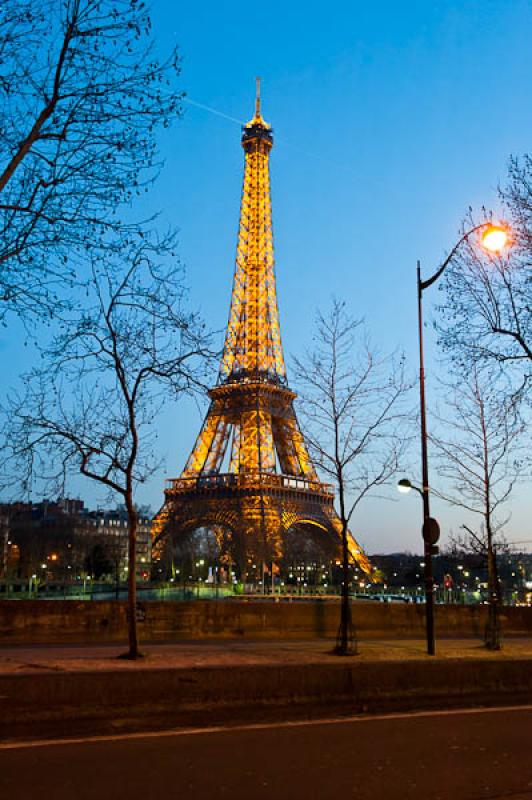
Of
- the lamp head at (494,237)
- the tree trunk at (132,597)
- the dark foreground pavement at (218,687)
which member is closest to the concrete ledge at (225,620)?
the dark foreground pavement at (218,687)

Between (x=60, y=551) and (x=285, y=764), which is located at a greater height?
(x=60, y=551)

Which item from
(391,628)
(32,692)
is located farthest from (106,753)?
(391,628)

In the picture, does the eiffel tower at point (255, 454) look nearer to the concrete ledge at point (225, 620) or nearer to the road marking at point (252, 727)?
the concrete ledge at point (225, 620)

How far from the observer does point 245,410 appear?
86.1m

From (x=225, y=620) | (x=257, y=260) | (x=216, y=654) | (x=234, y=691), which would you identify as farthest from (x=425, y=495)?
(x=257, y=260)

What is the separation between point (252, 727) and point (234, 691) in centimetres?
159

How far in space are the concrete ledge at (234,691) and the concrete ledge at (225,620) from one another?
966 centimetres

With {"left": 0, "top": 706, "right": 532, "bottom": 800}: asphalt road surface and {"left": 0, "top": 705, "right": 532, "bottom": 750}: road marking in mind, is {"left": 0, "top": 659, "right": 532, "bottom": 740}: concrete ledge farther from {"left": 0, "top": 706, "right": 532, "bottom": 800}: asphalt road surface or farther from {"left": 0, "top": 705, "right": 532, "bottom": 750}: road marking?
{"left": 0, "top": 706, "right": 532, "bottom": 800}: asphalt road surface

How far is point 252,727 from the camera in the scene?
10805mm

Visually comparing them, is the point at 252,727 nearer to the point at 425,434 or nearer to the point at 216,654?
the point at 216,654

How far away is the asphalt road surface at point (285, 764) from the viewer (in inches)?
293

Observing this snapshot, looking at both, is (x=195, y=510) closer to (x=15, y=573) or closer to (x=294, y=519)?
(x=294, y=519)

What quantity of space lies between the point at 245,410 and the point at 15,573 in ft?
153

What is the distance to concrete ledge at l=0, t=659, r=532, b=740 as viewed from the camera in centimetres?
1069
